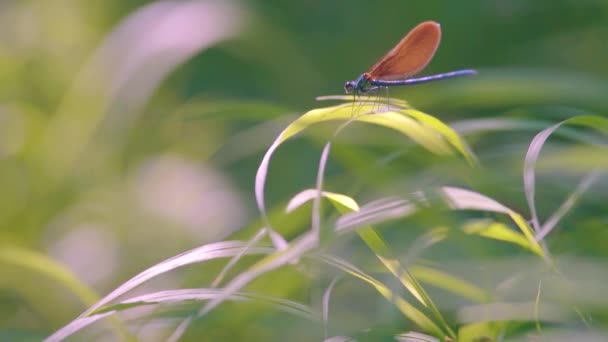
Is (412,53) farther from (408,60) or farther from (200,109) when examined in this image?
(200,109)

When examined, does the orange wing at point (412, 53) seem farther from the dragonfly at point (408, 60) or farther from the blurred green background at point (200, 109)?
the blurred green background at point (200, 109)

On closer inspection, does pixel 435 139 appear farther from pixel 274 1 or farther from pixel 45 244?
pixel 274 1

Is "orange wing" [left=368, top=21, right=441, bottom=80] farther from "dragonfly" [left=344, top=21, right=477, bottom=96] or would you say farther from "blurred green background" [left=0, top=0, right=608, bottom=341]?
"blurred green background" [left=0, top=0, right=608, bottom=341]

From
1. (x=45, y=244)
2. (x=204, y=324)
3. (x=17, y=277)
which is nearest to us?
(x=204, y=324)

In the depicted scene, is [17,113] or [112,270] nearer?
[112,270]

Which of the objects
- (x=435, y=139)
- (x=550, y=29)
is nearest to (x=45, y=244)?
(x=435, y=139)

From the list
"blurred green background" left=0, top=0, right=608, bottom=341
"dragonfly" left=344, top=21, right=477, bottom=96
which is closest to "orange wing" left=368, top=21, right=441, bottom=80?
"dragonfly" left=344, top=21, right=477, bottom=96

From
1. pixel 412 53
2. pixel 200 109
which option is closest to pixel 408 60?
pixel 412 53
